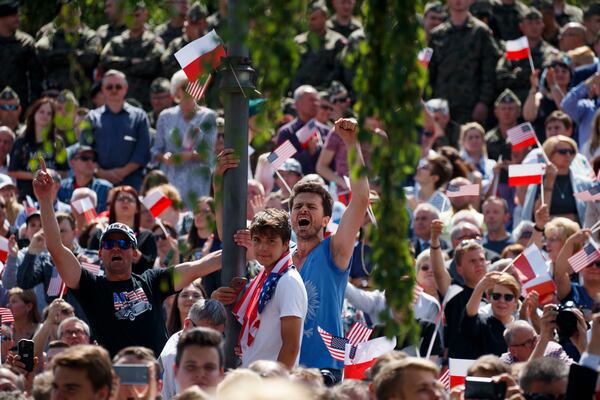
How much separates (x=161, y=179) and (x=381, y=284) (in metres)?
8.56

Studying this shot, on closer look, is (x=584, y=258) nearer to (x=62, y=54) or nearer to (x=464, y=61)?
(x=464, y=61)

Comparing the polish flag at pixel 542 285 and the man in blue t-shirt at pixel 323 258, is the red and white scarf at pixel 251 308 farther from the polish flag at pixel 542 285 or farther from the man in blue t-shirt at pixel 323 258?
the polish flag at pixel 542 285

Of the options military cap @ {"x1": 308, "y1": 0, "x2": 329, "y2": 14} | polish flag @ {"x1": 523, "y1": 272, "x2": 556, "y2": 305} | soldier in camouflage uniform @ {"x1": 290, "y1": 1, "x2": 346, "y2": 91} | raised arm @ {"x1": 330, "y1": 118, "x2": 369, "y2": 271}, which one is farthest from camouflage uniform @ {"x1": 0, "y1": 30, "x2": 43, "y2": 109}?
raised arm @ {"x1": 330, "y1": 118, "x2": 369, "y2": 271}

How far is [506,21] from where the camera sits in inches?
765

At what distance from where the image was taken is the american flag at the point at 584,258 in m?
11.6

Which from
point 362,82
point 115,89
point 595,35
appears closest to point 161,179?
point 115,89

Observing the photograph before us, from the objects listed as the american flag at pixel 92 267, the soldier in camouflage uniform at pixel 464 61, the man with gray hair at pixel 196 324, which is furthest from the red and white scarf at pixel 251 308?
the soldier in camouflage uniform at pixel 464 61

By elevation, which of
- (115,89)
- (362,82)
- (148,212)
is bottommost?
(148,212)

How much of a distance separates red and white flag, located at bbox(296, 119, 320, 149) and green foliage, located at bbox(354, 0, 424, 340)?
9.56 meters

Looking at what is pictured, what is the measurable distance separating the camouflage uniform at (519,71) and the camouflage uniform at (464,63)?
0.15 meters

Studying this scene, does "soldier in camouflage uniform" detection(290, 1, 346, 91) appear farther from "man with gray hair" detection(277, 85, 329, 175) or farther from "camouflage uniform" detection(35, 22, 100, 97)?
"camouflage uniform" detection(35, 22, 100, 97)

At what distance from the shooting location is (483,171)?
662 inches

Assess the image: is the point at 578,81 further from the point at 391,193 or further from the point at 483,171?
the point at 391,193

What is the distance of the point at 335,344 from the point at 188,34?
9838 mm
